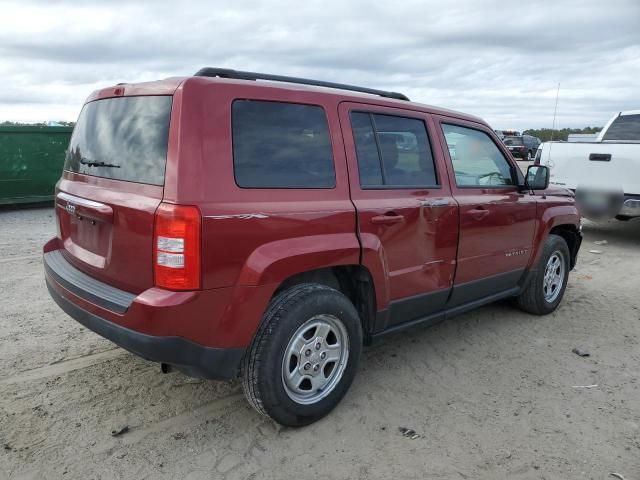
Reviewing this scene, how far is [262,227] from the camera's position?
2586mm

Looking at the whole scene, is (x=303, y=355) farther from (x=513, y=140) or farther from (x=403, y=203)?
(x=513, y=140)

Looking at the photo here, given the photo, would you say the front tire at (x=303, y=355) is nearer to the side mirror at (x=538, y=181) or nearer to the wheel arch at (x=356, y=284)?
the wheel arch at (x=356, y=284)

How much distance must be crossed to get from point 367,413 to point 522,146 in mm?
29390

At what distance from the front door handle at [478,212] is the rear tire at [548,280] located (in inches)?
44.9

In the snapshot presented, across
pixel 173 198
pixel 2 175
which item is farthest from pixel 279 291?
pixel 2 175

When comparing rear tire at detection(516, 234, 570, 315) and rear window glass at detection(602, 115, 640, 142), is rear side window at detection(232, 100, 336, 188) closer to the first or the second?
rear tire at detection(516, 234, 570, 315)

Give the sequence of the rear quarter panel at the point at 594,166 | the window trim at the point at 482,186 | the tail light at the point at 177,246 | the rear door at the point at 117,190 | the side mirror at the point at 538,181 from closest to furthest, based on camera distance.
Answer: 1. the tail light at the point at 177,246
2. the rear door at the point at 117,190
3. the window trim at the point at 482,186
4. the side mirror at the point at 538,181
5. the rear quarter panel at the point at 594,166

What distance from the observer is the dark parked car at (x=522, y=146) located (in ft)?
93.6

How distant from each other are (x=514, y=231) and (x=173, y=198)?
293 cm

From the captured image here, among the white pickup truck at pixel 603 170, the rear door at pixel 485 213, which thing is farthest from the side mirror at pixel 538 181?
the white pickup truck at pixel 603 170

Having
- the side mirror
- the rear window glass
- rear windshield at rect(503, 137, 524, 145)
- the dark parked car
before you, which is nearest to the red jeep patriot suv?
the side mirror

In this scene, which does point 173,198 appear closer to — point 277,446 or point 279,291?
point 279,291

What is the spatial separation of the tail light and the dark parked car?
2759 cm

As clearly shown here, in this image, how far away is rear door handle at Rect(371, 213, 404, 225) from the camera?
3121 millimetres
